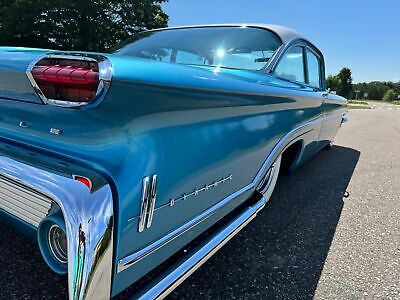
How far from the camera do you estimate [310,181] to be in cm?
382

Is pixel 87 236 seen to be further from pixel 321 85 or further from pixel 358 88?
pixel 358 88

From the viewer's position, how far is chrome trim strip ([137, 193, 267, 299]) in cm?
118

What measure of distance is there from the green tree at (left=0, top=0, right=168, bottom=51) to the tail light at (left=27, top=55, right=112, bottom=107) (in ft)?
52.0

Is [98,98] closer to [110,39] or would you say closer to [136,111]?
[136,111]

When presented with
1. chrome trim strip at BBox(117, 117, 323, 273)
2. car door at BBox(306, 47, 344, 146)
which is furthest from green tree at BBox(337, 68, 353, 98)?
chrome trim strip at BBox(117, 117, 323, 273)

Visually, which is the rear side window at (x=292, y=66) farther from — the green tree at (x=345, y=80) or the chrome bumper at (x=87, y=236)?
the green tree at (x=345, y=80)

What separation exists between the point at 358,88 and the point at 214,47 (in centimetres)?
10697

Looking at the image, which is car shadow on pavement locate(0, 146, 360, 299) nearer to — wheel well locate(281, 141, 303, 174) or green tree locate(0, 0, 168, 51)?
wheel well locate(281, 141, 303, 174)

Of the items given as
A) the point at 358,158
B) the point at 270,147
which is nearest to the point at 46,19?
the point at 358,158

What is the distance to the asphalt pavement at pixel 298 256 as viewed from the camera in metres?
1.71

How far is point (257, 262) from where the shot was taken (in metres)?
2.00

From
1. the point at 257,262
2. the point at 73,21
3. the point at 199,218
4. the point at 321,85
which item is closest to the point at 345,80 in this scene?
the point at 73,21

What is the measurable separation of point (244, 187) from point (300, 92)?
113 cm

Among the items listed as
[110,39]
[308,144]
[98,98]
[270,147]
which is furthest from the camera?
[110,39]
